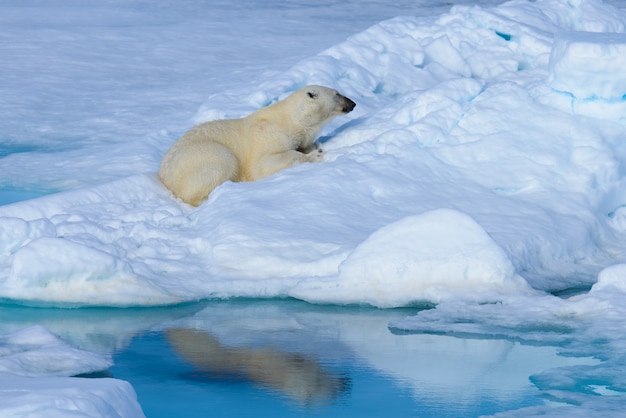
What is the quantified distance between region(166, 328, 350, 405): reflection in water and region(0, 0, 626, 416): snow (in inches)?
21.2

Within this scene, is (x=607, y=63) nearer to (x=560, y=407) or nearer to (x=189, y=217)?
(x=189, y=217)

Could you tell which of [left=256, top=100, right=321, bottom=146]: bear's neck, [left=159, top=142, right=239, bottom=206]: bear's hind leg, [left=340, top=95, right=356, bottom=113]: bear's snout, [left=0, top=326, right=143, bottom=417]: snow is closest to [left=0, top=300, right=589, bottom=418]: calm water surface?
[left=0, top=326, right=143, bottom=417]: snow

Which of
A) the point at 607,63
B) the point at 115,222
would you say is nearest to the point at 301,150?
the point at 115,222

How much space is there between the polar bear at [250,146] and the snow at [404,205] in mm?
146

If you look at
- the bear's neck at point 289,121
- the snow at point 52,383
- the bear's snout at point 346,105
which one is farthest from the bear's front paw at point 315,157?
the snow at point 52,383

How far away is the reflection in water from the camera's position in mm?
3475

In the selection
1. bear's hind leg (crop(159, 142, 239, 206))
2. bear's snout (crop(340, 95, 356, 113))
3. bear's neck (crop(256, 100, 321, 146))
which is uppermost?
bear's snout (crop(340, 95, 356, 113))

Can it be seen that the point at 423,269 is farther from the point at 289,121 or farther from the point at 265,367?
the point at 289,121

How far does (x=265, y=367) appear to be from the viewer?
146 inches

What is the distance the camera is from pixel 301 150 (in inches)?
246

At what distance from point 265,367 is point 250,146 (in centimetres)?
254

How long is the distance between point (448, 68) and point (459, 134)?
2263 millimetres

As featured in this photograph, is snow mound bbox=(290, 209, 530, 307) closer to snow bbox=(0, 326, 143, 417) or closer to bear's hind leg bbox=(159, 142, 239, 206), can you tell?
snow bbox=(0, 326, 143, 417)

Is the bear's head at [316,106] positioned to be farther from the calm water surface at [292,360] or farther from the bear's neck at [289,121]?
the calm water surface at [292,360]
